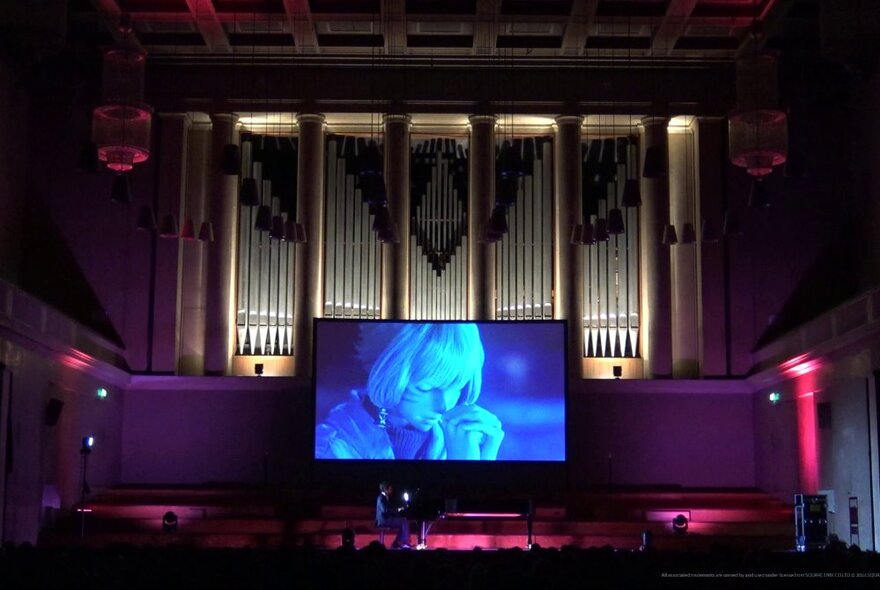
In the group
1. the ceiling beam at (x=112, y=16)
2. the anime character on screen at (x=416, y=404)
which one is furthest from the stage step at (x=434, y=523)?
the ceiling beam at (x=112, y=16)

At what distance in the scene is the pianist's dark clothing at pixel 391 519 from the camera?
15.0 m

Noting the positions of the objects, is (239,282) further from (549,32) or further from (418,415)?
(549,32)

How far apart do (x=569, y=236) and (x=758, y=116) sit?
7575 mm

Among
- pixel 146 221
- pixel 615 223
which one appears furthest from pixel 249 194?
pixel 615 223

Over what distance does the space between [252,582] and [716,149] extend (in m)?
13.0

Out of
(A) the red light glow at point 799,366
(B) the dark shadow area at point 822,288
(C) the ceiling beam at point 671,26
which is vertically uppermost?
(C) the ceiling beam at point 671,26

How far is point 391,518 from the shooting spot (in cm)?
1512

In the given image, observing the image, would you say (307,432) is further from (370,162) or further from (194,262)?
(370,162)

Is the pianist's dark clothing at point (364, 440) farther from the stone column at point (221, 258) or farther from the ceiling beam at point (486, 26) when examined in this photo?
the ceiling beam at point (486, 26)

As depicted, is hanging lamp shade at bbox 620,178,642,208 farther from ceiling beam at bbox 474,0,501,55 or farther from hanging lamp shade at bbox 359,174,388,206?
ceiling beam at bbox 474,0,501,55

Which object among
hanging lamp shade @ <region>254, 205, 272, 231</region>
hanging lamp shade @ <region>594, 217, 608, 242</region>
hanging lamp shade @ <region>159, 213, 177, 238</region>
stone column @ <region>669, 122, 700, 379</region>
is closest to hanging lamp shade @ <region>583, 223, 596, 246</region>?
hanging lamp shade @ <region>594, 217, 608, 242</region>

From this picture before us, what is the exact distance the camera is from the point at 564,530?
1592 centimetres

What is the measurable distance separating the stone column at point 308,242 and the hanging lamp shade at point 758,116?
868 centimetres

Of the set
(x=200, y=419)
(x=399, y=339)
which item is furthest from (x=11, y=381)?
(x=399, y=339)
